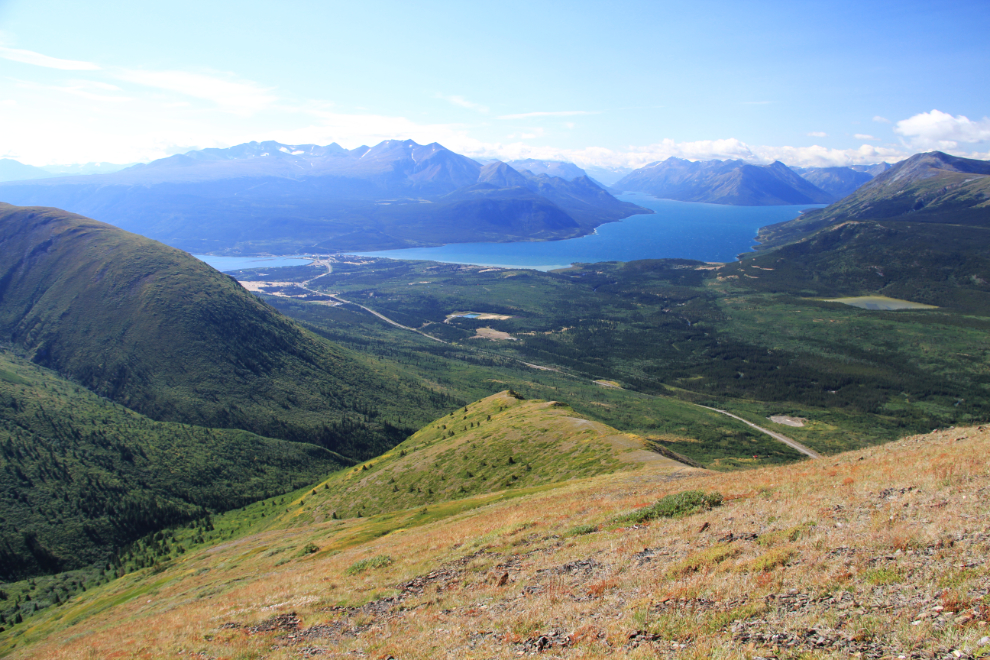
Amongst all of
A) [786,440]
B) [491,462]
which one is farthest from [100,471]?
[786,440]

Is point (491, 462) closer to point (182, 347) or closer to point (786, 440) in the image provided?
point (786, 440)

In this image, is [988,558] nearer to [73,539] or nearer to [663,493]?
[663,493]

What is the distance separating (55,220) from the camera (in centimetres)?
18000

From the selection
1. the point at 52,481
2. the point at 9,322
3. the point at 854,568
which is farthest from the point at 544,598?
the point at 9,322

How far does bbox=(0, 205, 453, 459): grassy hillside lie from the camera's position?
12131 centimetres

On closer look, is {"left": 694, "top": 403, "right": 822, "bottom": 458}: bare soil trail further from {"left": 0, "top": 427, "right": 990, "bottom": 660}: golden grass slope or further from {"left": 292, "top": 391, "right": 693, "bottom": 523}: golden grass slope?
{"left": 0, "top": 427, "right": 990, "bottom": 660}: golden grass slope

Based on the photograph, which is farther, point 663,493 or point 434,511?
point 434,511

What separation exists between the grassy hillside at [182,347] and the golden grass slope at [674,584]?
95.6 metres

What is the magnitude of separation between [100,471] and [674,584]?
109008mm

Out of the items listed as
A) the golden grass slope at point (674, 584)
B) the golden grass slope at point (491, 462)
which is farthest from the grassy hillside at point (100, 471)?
the golden grass slope at point (674, 584)

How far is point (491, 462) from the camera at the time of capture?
61.7 metres

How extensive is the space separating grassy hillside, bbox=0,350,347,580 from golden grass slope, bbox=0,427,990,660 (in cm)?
6167

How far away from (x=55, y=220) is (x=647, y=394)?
8960 inches

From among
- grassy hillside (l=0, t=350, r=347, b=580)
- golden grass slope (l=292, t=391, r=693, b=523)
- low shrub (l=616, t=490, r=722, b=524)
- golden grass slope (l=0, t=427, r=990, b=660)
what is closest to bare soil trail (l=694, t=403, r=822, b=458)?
golden grass slope (l=292, t=391, r=693, b=523)
